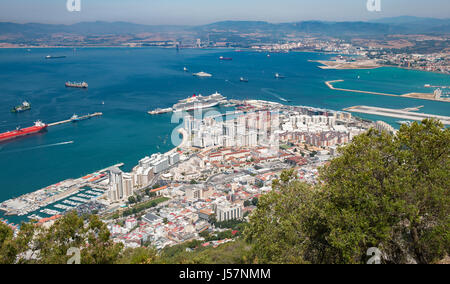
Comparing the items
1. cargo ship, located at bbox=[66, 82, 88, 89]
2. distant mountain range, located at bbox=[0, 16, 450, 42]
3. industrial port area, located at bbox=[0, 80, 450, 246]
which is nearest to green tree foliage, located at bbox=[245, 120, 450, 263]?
industrial port area, located at bbox=[0, 80, 450, 246]

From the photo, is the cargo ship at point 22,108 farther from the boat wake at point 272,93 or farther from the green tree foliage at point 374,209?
the green tree foliage at point 374,209

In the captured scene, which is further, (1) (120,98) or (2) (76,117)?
(1) (120,98)

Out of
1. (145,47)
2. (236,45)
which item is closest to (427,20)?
(236,45)

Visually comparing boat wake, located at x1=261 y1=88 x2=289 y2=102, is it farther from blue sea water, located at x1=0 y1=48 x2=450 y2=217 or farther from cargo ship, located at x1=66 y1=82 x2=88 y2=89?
cargo ship, located at x1=66 y1=82 x2=88 y2=89

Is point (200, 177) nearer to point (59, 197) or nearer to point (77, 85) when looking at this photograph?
point (59, 197)

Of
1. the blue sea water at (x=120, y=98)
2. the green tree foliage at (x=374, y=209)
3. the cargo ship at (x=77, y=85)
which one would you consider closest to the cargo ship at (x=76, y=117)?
the blue sea water at (x=120, y=98)

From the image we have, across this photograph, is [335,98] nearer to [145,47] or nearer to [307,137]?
[307,137]

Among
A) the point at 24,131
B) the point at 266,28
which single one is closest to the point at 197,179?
the point at 24,131
